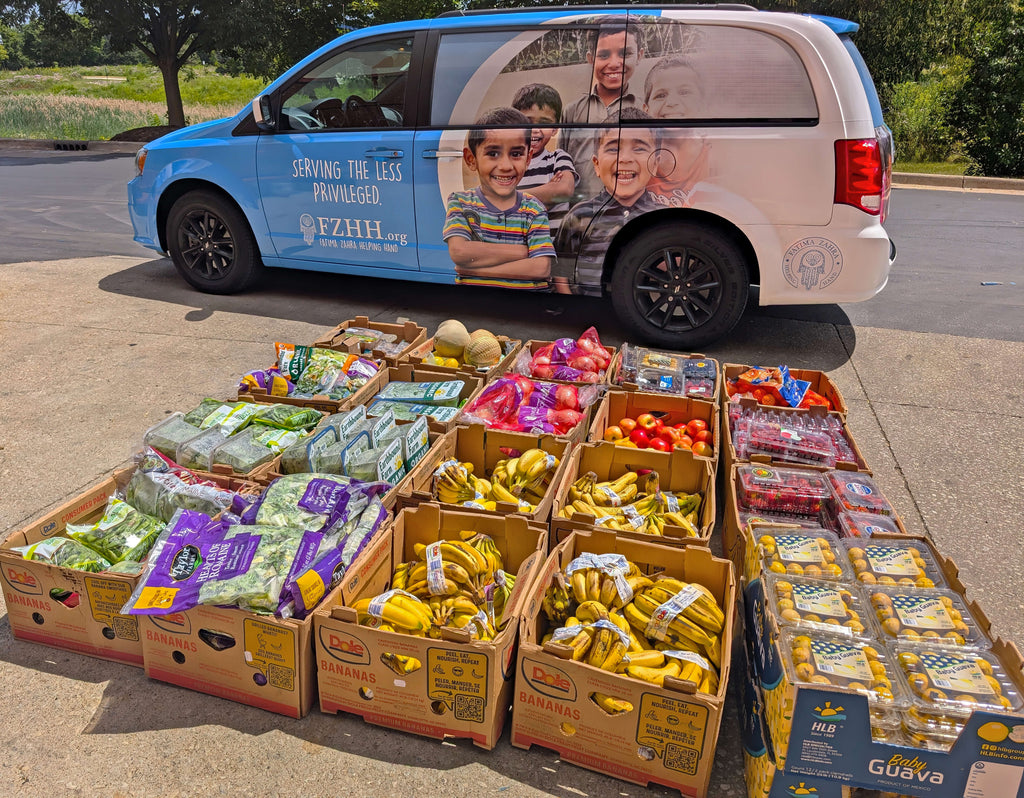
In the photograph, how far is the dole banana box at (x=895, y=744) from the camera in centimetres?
203

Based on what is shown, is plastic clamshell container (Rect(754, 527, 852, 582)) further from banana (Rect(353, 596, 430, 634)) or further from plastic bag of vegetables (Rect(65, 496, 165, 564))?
plastic bag of vegetables (Rect(65, 496, 165, 564))

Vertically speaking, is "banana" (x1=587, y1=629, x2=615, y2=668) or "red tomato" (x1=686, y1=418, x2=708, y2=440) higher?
"red tomato" (x1=686, y1=418, x2=708, y2=440)

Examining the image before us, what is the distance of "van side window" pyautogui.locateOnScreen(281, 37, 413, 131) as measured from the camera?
5.88 meters

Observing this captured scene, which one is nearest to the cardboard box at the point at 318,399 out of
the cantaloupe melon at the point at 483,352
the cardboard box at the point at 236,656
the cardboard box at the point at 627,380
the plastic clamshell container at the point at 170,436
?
the plastic clamshell container at the point at 170,436

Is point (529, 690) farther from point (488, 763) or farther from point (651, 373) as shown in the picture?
point (651, 373)

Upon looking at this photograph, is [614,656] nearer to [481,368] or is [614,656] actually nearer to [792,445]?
[792,445]

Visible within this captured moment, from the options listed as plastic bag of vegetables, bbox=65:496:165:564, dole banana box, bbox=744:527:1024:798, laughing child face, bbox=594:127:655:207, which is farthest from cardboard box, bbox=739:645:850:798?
laughing child face, bbox=594:127:655:207

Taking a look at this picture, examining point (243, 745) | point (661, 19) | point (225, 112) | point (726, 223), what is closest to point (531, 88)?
point (661, 19)

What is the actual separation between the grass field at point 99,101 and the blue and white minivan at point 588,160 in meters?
19.3

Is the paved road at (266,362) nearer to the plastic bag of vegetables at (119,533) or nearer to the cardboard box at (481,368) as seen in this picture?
the plastic bag of vegetables at (119,533)

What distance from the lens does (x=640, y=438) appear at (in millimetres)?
4008

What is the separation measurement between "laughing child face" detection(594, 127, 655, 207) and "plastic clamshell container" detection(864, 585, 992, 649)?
3.49 metres

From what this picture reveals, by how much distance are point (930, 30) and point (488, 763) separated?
72.9ft

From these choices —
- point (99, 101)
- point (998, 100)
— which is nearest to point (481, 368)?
point (998, 100)
